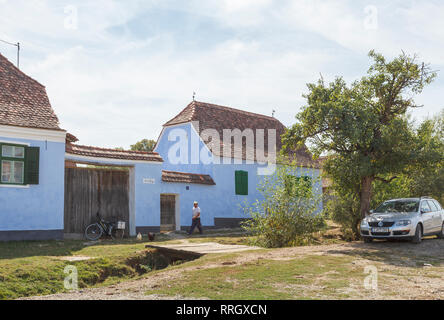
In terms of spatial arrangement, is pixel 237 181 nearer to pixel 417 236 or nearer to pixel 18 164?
pixel 417 236

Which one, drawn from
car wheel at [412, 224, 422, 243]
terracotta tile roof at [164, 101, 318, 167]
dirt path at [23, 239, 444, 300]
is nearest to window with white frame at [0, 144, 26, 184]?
dirt path at [23, 239, 444, 300]

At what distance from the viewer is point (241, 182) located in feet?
84.0

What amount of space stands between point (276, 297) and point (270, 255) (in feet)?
14.8

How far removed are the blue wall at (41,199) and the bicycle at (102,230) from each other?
60.5 inches

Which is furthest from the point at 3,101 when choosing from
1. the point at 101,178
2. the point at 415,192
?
the point at 415,192

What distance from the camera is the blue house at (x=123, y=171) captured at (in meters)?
15.3

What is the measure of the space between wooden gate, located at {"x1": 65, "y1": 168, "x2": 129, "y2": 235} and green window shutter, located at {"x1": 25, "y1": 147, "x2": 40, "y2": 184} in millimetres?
2114

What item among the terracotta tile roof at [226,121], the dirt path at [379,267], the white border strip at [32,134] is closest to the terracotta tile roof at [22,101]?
the white border strip at [32,134]

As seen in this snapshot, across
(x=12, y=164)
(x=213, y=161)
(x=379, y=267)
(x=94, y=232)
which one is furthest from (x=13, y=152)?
(x=379, y=267)

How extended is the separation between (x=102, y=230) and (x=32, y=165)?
12.8ft

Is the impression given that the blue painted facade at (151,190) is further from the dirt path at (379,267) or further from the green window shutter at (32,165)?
the dirt path at (379,267)

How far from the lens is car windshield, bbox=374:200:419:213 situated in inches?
594

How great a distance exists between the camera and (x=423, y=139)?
15.8m
